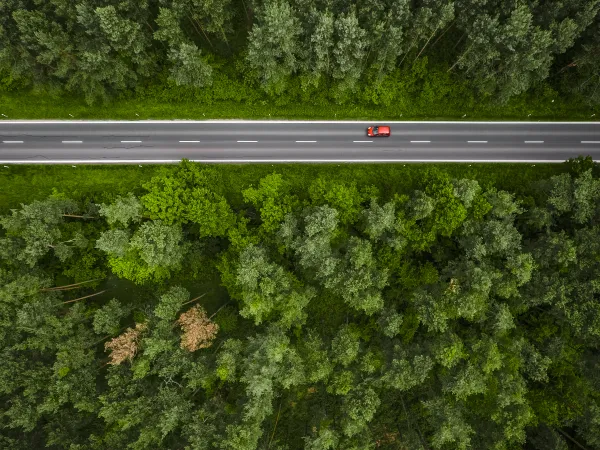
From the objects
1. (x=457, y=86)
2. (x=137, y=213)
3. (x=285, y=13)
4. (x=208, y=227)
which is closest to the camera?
(x=285, y=13)

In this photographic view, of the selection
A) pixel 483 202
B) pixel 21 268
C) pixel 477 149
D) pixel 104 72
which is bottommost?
pixel 21 268

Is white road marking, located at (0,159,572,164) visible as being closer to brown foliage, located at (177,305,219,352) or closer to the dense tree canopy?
the dense tree canopy

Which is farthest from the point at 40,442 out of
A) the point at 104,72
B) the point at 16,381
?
the point at 104,72

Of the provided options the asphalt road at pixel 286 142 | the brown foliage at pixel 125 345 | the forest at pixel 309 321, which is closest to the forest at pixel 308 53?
the asphalt road at pixel 286 142

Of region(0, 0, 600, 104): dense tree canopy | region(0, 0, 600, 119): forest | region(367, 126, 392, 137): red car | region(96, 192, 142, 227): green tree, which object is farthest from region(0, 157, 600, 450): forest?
region(0, 0, 600, 104): dense tree canopy

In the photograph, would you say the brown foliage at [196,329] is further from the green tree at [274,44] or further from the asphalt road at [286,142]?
the green tree at [274,44]

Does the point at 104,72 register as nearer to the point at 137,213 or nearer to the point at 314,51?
the point at 137,213
